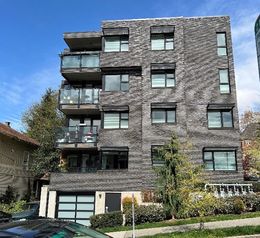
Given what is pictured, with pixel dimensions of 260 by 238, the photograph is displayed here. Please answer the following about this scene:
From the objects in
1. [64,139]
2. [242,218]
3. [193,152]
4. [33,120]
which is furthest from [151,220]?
[33,120]

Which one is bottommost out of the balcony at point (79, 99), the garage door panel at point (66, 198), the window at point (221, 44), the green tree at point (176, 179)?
the garage door panel at point (66, 198)

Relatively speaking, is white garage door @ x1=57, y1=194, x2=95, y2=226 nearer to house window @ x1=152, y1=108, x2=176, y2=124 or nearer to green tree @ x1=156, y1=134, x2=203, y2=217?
house window @ x1=152, y1=108, x2=176, y2=124

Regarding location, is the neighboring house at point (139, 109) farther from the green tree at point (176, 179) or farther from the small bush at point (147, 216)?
the green tree at point (176, 179)

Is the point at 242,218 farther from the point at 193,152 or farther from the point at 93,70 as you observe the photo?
the point at 93,70

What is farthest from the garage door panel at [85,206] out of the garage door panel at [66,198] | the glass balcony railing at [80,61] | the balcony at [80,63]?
the glass balcony railing at [80,61]

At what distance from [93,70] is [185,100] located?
790cm

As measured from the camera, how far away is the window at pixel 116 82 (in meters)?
29.1

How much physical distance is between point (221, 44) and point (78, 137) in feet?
45.3

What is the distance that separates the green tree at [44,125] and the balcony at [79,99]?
Result: 7.58m

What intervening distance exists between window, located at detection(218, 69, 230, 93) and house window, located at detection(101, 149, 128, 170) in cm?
906

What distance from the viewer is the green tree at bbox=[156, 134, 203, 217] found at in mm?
16906

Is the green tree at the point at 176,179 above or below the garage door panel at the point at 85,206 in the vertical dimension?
above

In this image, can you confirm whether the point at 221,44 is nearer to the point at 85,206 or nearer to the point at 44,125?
the point at 85,206

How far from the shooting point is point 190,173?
56.0 feet
